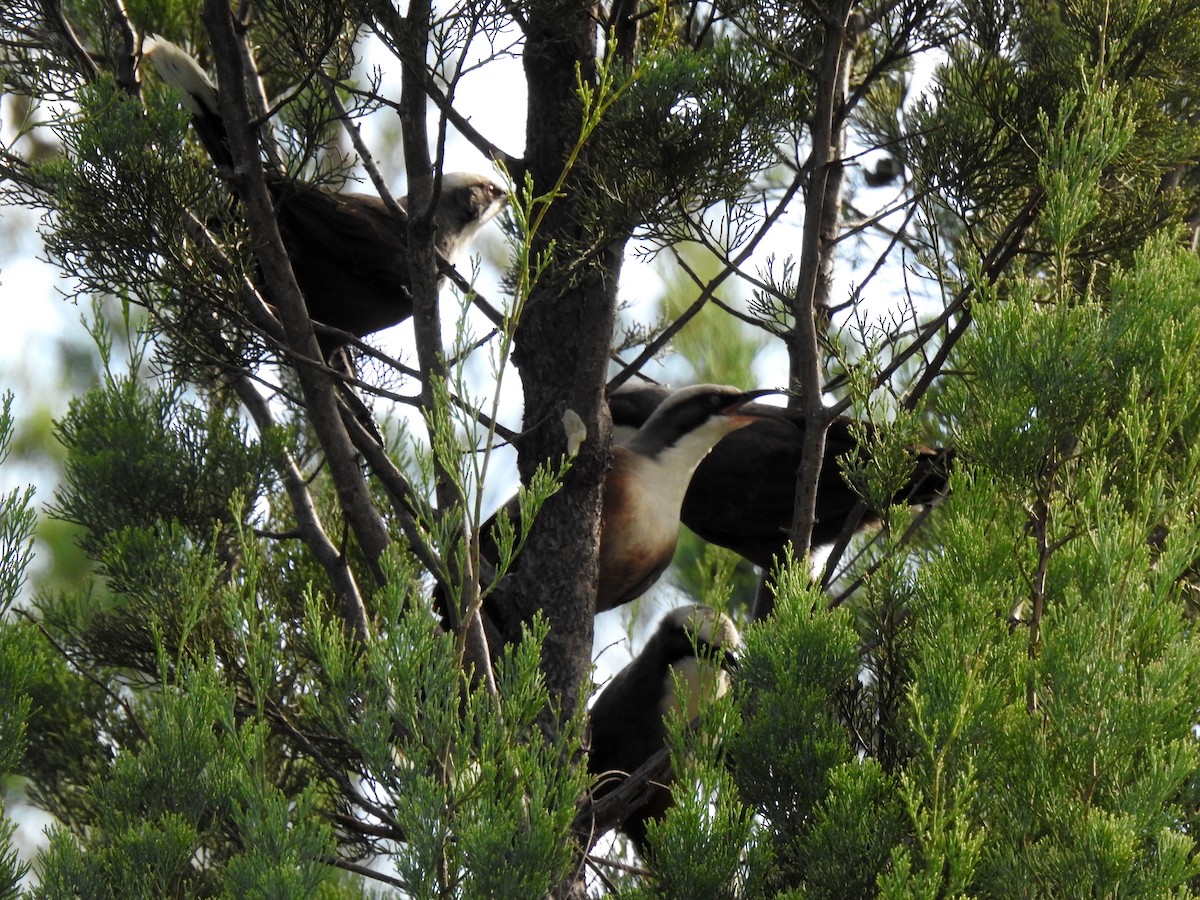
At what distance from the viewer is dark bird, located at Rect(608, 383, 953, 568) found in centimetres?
466

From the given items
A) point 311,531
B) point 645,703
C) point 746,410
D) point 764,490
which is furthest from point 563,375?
point 645,703

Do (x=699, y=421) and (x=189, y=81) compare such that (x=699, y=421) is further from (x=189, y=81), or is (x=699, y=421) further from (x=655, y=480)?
(x=189, y=81)

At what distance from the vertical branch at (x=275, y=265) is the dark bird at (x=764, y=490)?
1.57 metres

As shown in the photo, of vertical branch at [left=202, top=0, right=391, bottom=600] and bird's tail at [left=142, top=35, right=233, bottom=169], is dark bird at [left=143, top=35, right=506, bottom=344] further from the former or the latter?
vertical branch at [left=202, top=0, right=391, bottom=600]

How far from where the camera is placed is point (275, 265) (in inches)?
136

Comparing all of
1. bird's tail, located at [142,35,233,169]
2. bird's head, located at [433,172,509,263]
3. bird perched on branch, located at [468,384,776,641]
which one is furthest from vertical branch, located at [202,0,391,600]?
bird's head, located at [433,172,509,263]

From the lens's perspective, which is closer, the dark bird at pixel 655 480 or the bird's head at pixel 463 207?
the dark bird at pixel 655 480

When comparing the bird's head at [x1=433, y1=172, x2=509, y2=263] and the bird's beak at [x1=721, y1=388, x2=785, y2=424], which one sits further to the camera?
the bird's head at [x1=433, y1=172, x2=509, y2=263]

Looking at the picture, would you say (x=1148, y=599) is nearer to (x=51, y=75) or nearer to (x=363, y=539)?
(x=363, y=539)

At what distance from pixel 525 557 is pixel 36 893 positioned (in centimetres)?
157

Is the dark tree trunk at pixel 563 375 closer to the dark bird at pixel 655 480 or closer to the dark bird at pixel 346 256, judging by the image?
the dark bird at pixel 655 480

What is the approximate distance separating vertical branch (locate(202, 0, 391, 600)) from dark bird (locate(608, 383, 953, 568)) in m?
1.57

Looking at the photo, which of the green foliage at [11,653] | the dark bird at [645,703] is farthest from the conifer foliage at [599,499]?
the dark bird at [645,703]

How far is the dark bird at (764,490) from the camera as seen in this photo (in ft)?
15.3
